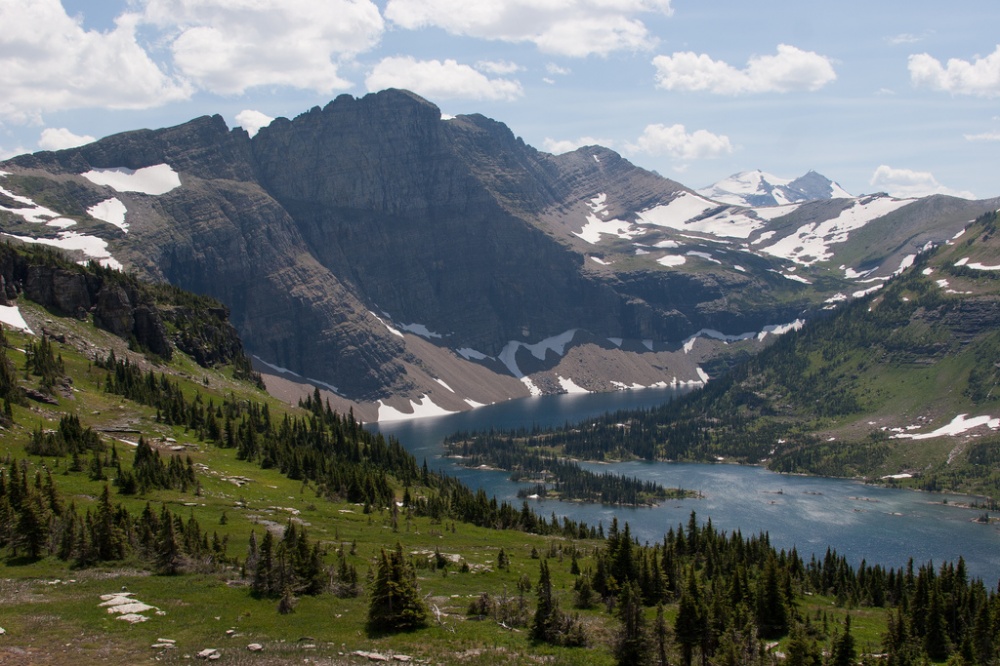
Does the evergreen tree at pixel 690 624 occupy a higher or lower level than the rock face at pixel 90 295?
lower

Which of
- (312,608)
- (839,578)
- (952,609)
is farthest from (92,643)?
(839,578)

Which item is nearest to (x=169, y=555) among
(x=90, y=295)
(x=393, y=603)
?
(x=393, y=603)

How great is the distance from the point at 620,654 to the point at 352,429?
124 meters

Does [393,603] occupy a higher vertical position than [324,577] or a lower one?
higher

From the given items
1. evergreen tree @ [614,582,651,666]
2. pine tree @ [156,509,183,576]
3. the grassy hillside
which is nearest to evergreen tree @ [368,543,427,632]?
the grassy hillside

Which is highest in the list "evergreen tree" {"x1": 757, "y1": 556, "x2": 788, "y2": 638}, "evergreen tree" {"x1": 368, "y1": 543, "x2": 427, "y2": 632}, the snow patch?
the snow patch

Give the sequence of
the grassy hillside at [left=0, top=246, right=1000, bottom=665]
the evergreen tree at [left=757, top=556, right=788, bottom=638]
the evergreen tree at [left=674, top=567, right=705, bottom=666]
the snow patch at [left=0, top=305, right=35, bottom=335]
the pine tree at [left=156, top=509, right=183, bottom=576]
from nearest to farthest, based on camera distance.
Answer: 1. the grassy hillside at [left=0, top=246, right=1000, bottom=665]
2. the evergreen tree at [left=674, top=567, right=705, bottom=666]
3. the pine tree at [left=156, top=509, right=183, bottom=576]
4. the evergreen tree at [left=757, top=556, right=788, bottom=638]
5. the snow patch at [left=0, top=305, right=35, bottom=335]

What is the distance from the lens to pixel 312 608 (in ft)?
181

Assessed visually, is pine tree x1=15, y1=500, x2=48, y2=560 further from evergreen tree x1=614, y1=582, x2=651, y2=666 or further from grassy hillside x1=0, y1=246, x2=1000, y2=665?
evergreen tree x1=614, y1=582, x2=651, y2=666

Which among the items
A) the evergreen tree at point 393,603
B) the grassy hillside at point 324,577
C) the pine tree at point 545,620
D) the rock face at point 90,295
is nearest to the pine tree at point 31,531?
the grassy hillside at point 324,577

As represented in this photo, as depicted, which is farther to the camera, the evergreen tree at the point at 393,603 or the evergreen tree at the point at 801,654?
the evergreen tree at the point at 393,603

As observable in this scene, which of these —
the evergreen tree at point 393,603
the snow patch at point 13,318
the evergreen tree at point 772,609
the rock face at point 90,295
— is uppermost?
the rock face at point 90,295

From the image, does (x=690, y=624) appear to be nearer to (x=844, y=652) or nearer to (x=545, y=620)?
(x=545, y=620)

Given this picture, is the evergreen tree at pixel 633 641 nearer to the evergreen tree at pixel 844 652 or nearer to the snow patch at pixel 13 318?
the evergreen tree at pixel 844 652
